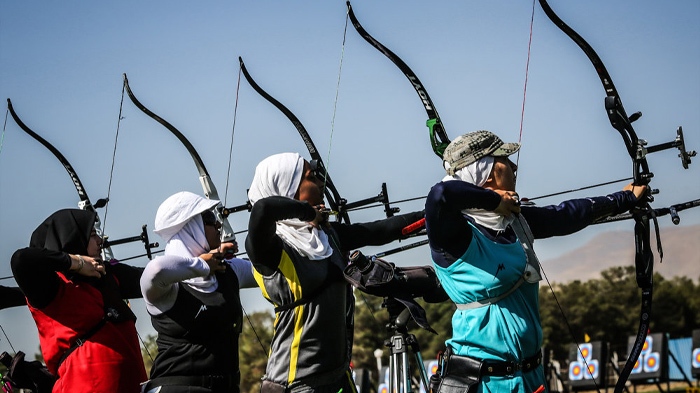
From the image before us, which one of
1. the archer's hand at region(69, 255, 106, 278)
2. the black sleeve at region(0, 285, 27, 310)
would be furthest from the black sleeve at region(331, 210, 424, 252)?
the black sleeve at region(0, 285, 27, 310)

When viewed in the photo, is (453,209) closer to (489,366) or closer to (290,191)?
(489,366)

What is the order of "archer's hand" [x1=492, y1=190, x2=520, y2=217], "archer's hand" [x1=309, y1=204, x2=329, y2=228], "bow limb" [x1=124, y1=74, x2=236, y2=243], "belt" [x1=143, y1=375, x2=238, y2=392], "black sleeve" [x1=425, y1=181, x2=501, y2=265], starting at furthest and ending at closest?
"bow limb" [x1=124, y1=74, x2=236, y2=243] < "belt" [x1=143, y1=375, x2=238, y2=392] < "archer's hand" [x1=309, y1=204, x2=329, y2=228] < "archer's hand" [x1=492, y1=190, x2=520, y2=217] < "black sleeve" [x1=425, y1=181, x2=501, y2=265]

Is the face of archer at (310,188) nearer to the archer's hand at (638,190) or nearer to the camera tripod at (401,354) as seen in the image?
the camera tripod at (401,354)

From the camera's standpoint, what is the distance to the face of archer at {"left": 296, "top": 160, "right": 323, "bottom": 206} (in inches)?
190

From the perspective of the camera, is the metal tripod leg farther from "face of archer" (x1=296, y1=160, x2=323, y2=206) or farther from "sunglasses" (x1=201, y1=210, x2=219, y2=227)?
"sunglasses" (x1=201, y1=210, x2=219, y2=227)

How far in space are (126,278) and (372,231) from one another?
5.27 feet

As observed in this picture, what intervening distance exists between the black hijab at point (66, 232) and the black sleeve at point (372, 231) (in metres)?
1.43

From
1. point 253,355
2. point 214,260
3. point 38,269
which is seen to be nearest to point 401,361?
point 214,260

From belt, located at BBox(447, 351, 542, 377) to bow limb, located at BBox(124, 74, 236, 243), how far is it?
191 cm

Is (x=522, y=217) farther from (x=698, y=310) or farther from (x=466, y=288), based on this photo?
(x=698, y=310)

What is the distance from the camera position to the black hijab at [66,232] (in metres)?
5.63

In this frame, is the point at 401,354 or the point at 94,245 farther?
the point at 94,245

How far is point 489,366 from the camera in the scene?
13.3 feet

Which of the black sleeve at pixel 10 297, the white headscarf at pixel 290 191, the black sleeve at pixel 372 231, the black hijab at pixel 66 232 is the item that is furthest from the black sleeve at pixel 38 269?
the black sleeve at pixel 372 231
